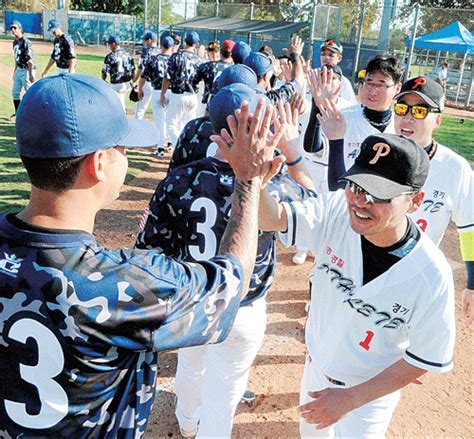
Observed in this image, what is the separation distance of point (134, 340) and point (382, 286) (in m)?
1.25

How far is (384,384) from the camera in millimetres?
2236

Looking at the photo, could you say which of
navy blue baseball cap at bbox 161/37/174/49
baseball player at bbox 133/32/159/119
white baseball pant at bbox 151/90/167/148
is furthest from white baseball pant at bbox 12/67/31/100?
navy blue baseball cap at bbox 161/37/174/49

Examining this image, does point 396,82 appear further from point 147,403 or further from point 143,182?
point 143,182

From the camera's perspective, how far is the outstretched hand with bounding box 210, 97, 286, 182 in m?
1.89

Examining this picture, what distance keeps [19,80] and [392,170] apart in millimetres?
11128

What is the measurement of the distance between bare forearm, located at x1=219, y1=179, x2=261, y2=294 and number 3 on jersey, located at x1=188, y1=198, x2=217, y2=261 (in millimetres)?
750

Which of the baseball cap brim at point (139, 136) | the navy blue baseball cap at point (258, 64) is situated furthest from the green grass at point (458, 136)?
the baseball cap brim at point (139, 136)

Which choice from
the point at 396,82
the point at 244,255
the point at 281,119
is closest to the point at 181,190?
the point at 281,119

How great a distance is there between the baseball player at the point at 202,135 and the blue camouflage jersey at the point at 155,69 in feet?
22.1

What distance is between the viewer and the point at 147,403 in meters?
1.78

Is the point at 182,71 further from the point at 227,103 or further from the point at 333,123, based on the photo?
the point at 227,103

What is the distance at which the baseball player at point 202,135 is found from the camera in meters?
3.56

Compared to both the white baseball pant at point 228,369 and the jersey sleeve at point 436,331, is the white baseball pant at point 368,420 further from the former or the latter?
the white baseball pant at point 228,369

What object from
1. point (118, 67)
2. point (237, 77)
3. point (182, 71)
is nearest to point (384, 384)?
point (237, 77)
